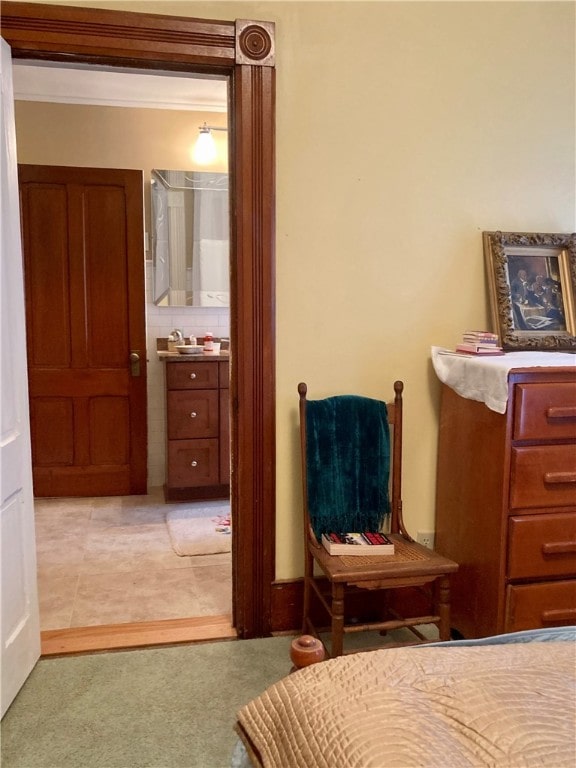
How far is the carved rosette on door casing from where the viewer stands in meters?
2.14

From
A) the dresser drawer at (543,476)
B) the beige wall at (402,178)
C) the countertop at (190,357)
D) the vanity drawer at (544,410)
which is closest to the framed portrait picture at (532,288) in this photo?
the beige wall at (402,178)

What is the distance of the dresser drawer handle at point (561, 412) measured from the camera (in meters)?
2.04

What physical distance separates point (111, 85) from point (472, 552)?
3.62 m

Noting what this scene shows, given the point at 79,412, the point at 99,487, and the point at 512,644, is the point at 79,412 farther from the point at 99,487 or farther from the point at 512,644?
the point at 512,644

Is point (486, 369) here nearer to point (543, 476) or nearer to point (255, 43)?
point (543, 476)

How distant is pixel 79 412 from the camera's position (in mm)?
4145

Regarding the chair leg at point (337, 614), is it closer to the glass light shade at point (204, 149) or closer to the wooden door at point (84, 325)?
the wooden door at point (84, 325)

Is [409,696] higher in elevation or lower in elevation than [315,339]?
lower

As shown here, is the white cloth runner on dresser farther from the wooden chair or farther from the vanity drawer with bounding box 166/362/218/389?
the vanity drawer with bounding box 166/362/218/389

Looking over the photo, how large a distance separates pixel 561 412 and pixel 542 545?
0.46 meters

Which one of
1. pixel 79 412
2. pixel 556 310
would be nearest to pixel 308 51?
pixel 556 310

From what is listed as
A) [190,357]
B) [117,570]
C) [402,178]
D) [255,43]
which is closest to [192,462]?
[190,357]

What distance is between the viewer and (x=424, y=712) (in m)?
0.88

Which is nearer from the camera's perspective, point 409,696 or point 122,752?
point 409,696
